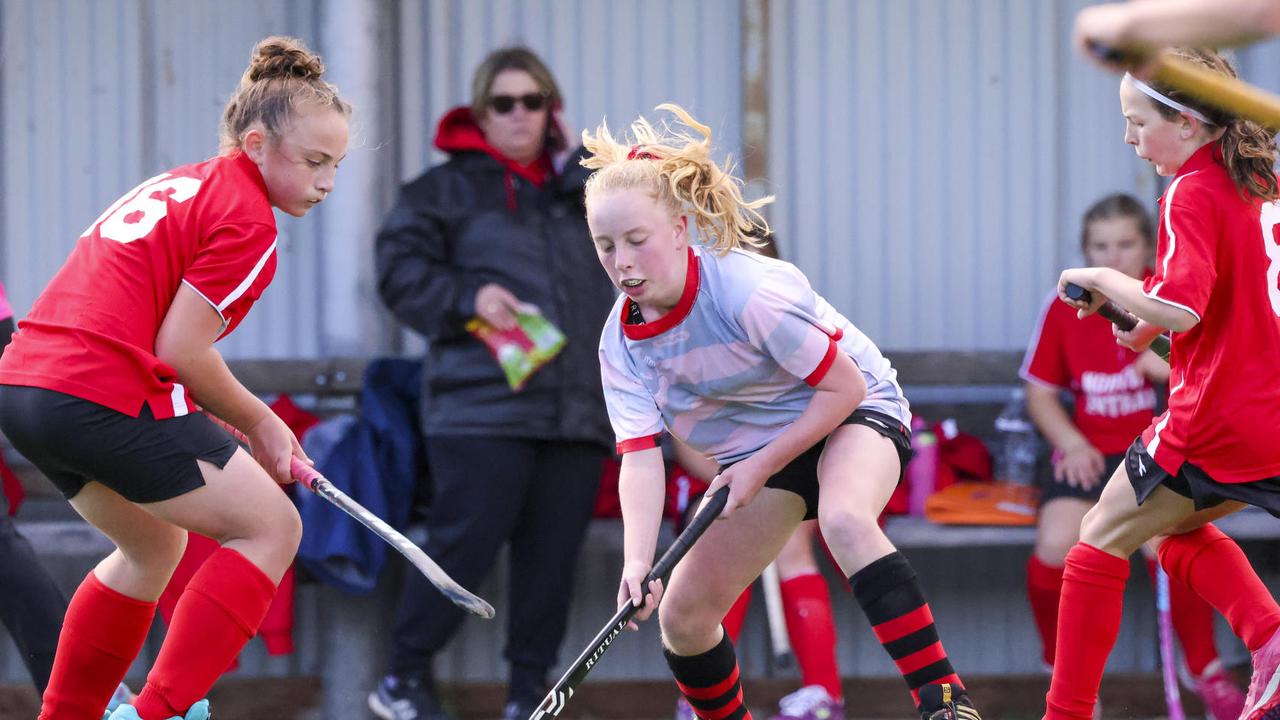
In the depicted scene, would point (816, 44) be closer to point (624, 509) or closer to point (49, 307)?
point (624, 509)

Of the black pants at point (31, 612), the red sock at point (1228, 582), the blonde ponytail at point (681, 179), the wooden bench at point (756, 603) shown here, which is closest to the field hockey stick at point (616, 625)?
the blonde ponytail at point (681, 179)

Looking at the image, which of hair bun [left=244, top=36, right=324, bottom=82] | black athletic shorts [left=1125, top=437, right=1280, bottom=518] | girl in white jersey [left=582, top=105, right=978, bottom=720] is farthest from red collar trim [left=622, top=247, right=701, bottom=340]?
black athletic shorts [left=1125, top=437, right=1280, bottom=518]

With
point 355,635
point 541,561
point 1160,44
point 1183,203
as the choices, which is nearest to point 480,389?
point 541,561

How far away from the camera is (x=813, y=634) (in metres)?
4.14

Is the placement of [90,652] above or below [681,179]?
below

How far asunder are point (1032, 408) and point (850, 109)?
46.1 inches

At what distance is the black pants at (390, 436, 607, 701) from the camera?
414cm

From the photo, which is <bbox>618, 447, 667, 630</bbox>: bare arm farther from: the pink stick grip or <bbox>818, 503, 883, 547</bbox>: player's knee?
the pink stick grip

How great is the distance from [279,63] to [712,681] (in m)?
1.45

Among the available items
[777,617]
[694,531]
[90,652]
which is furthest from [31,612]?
[777,617]

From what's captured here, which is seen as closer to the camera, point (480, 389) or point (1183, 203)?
point (1183, 203)

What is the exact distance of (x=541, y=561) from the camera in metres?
4.24

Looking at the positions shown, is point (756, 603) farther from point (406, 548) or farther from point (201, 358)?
point (201, 358)

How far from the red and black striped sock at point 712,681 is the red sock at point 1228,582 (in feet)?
2.98
